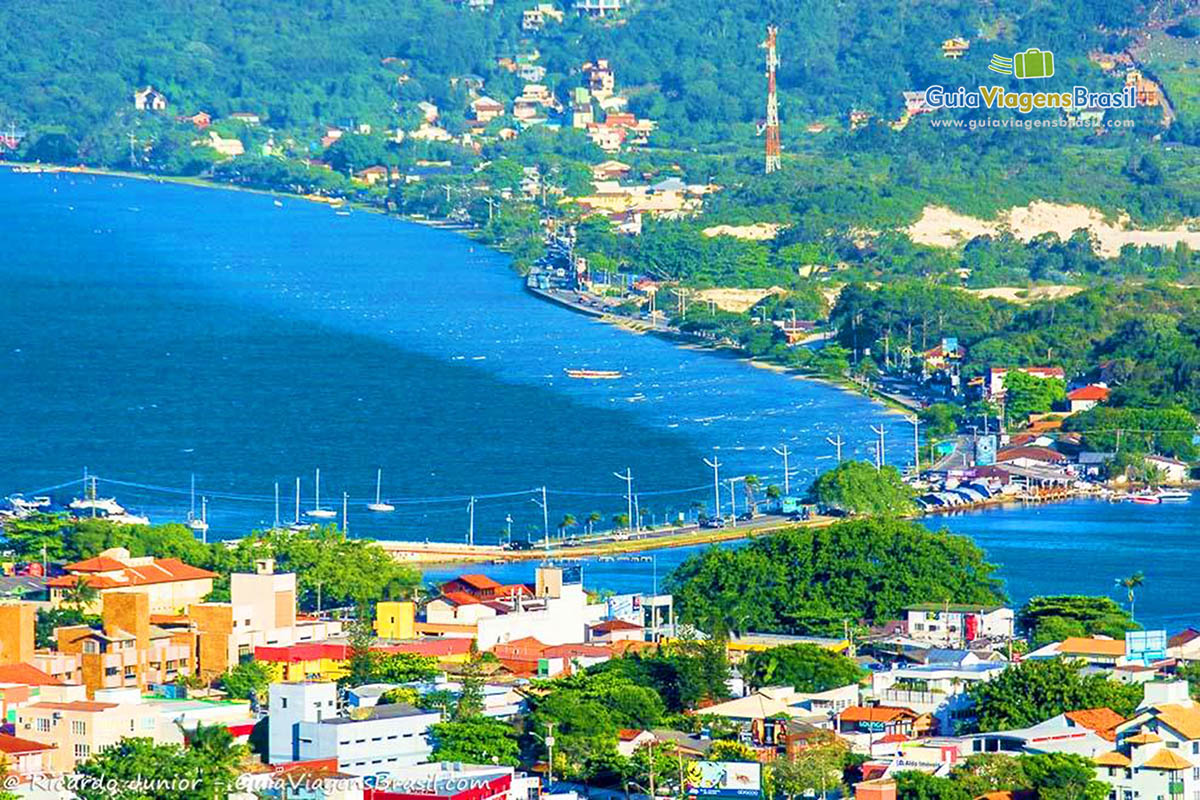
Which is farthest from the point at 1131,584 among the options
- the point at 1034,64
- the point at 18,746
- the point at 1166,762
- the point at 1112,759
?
the point at 1034,64

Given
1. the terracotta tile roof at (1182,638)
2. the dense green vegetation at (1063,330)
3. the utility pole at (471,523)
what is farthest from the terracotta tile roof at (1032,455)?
the terracotta tile roof at (1182,638)

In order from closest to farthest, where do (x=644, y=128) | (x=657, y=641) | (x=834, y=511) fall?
(x=657, y=641)
(x=834, y=511)
(x=644, y=128)

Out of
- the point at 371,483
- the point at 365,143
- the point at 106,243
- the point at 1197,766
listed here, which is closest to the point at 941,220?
the point at 106,243

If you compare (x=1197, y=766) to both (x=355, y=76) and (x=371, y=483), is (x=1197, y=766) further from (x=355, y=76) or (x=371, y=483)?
(x=355, y=76)

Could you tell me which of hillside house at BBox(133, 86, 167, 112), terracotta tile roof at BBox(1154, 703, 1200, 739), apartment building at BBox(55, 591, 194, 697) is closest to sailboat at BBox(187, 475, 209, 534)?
apartment building at BBox(55, 591, 194, 697)

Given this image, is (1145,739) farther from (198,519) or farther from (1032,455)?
(1032,455)

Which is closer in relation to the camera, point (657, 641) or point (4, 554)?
point (657, 641)

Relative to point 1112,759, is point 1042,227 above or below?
above
